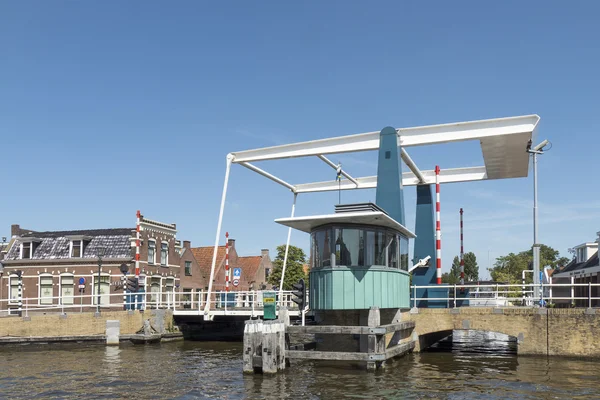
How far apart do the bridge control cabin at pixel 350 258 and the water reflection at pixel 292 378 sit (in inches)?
72.6

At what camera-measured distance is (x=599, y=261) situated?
31.9 metres

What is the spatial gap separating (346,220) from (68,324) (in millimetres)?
14372

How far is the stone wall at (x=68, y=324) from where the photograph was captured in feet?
79.6

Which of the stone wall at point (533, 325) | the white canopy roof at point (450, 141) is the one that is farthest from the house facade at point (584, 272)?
the stone wall at point (533, 325)

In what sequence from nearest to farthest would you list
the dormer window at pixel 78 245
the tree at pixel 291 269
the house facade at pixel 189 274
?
the dormer window at pixel 78 245 → the house facade at pixel 189 274 → the tree at pixel 291 269

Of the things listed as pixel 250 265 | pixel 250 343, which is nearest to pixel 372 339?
pixel 250 343

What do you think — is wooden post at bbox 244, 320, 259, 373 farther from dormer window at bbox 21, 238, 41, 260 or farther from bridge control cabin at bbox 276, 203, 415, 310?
dormer window at bbox 21, 238, 41, 260

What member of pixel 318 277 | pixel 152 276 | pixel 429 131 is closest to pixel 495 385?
pixel 318 277

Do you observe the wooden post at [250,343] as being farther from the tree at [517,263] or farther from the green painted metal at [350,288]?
the tree at [517,263]

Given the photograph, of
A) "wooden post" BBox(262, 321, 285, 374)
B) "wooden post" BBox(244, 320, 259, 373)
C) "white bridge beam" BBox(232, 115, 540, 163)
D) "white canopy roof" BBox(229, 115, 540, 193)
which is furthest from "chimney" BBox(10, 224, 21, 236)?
"wooden post" BBox(262, 321, 285, 374)

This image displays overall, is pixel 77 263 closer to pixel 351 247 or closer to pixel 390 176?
pixel 390 176

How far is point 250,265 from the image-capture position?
Answer: 51.2 m

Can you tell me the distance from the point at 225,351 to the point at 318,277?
7.47m

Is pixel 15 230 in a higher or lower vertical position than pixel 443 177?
lower
